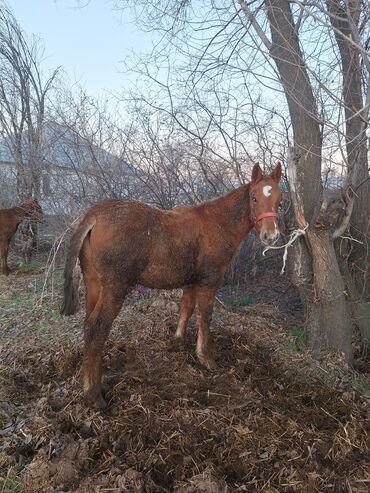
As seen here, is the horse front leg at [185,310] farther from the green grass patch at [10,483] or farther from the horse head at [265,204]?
the green grass patch at [10,483]

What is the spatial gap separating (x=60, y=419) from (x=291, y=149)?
3766 mm

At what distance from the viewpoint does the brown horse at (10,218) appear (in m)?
8.24

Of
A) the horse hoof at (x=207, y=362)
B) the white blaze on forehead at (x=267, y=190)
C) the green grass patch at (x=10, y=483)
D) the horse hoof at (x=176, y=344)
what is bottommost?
the green grass patch at (x=10, y=483)

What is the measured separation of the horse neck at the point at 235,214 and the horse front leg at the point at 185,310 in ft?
2.82

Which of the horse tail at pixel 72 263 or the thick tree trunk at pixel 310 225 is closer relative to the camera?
the horse tail at pixel 72 263

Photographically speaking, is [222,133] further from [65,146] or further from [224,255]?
[65,146]

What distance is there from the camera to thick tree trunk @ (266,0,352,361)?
15.6 ft

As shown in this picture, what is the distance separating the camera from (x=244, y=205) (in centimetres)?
423

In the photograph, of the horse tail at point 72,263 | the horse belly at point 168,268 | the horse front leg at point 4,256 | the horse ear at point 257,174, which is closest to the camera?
the horse tail at point 72,263

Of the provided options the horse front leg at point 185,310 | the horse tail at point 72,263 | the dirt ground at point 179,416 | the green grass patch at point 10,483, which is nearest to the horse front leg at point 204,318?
the dirt ground at point 179,416

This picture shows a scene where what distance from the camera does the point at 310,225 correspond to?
4.72 metres

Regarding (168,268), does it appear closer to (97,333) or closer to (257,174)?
(97,333)

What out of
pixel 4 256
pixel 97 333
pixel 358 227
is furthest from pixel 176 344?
pixel 4 256

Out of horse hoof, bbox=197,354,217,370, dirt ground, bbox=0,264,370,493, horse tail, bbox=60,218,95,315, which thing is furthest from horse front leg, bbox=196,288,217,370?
horse tail, bbox=60,218,95,315
